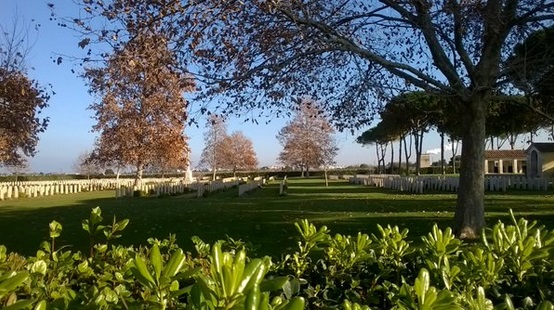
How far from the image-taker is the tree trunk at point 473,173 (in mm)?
10938

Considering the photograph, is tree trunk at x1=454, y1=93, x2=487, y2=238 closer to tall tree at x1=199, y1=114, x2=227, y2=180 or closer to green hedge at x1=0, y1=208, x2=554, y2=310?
green hedge at x1=0, y1=208, x2=554, y2=310

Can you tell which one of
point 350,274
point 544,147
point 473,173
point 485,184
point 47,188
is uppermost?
point 544,147

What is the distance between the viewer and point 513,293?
2.41 meters

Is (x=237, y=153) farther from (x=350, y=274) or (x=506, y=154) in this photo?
(x=350, y=274)

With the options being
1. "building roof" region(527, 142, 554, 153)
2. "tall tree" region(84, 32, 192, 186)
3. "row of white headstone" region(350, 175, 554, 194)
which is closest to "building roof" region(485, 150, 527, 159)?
"building roof" region(527, 142, 554, 153)

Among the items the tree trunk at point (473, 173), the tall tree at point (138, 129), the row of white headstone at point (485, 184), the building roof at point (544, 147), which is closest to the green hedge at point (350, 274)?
the tree trunk at point (473, 173)

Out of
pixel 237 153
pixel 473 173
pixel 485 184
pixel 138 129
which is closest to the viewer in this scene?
pixel 473 173

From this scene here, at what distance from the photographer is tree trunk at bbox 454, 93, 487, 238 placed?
1094cm

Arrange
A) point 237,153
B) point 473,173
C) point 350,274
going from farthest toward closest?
point 237,153 < point 473,173 < point 350,274

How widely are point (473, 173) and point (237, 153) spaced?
70236mm

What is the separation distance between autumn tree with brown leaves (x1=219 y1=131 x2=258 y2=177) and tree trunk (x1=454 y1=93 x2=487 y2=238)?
208 ft

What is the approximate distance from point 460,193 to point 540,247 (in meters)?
9.20

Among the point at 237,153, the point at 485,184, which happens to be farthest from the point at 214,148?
the point at 485,184

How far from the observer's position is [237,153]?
80.4 meters
